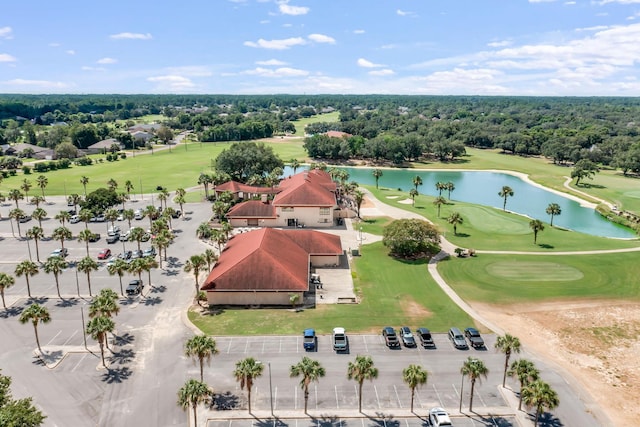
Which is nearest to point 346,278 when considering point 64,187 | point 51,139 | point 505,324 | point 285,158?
point 505,324

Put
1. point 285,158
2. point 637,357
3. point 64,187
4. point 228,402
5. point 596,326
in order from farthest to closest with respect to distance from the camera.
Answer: point 285,158
point 64,187
point 596,326
point 637,357
point 228,402

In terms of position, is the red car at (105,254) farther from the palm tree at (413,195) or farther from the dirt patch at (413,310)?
the palm tree at (413,195)

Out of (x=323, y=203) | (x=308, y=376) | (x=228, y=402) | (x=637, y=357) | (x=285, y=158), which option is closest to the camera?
(x=308, y=376)

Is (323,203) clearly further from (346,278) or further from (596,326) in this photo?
(596,326)

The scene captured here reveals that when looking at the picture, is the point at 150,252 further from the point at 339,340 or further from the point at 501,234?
the point at 501,234

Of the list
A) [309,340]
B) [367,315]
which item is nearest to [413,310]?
[367,315]

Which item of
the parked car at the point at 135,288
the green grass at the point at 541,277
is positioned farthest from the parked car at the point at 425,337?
the parked car at the point at 135,288
